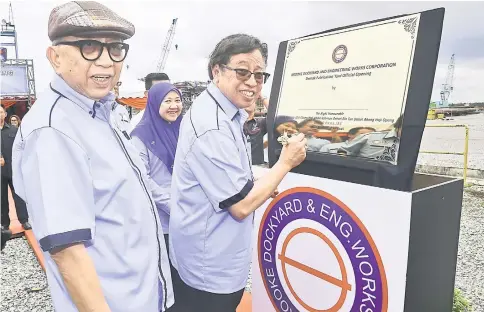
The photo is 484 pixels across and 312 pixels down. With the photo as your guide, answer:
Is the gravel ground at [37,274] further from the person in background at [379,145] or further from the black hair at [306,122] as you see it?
the person in background at [379,145]

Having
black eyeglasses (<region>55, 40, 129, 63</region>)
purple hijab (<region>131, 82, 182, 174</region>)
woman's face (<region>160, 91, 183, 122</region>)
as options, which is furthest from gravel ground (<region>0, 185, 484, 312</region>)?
black eyeglasses (<region>55, 40, 129, 63</region>)

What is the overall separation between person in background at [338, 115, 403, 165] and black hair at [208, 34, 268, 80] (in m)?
0.54

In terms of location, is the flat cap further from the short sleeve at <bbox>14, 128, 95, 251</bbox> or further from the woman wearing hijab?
the woman wearing hijab

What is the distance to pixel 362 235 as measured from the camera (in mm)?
1492

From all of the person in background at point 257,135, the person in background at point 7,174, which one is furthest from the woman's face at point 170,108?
the person in background at point 7,174

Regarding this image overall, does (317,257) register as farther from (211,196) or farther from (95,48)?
(95,48)

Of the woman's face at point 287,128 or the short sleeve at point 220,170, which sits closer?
the short sleeve at point 220,170

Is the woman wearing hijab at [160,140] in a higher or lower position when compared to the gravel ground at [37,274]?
higher

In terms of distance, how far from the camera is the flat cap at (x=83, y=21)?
3.12 feet

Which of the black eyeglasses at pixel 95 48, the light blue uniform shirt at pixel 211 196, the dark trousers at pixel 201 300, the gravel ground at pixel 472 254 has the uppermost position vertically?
the black eyeglasses at pixel 95 48

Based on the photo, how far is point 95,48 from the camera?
0.99m

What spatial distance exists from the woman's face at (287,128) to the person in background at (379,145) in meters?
0.28

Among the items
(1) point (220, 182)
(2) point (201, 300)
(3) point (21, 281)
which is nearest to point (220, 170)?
(1) point (220, 182)

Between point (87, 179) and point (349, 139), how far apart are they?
103 cm
